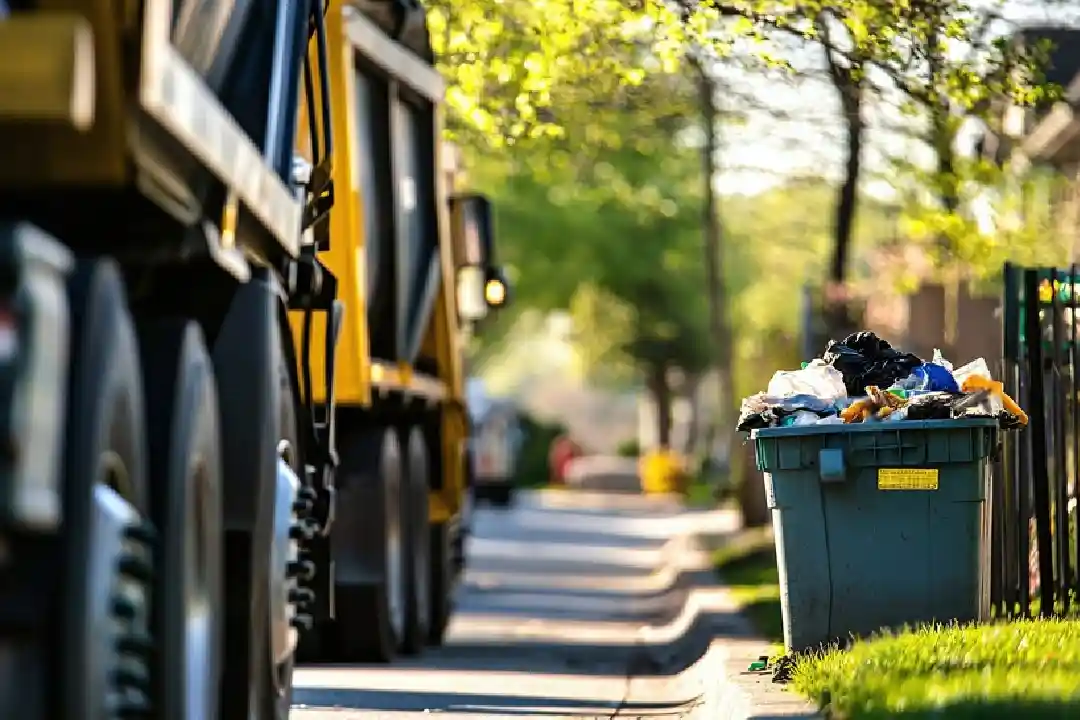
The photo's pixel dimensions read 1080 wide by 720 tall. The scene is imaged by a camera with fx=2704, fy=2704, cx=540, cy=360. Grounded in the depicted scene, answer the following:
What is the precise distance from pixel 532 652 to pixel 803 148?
12.0 meters

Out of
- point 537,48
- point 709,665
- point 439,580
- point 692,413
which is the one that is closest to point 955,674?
point 709,665

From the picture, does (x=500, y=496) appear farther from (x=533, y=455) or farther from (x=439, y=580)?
(x=439, y=580)

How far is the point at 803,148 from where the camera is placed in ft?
88.1

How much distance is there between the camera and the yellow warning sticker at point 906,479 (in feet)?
34.2

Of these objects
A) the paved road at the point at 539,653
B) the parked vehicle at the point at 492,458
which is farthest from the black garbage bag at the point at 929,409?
the parked vehicle at the point at 492,458

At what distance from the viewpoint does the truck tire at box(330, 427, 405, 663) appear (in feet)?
45.4

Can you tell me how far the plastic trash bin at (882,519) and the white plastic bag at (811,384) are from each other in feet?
1.12

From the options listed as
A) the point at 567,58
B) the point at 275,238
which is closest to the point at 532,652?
the point at 567,58

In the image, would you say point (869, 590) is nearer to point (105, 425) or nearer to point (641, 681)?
point (641, 681)

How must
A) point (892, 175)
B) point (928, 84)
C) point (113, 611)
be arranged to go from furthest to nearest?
point (892, 175) < point (928, 84) < point (113, 611)

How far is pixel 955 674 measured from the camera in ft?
28.5

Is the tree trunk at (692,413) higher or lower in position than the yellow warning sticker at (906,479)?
lower

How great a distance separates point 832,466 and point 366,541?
4.02 metres

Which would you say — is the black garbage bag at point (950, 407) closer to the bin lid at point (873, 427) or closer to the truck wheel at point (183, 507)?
the bin lid at point (873, 427)
